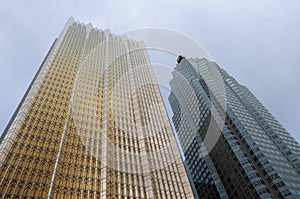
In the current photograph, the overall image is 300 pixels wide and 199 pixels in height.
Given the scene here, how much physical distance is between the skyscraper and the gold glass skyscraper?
102 ft

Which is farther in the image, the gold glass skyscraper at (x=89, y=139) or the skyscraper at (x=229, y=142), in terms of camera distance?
the skyscraper at (x=229, y=142)

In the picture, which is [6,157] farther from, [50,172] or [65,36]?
[65,36]

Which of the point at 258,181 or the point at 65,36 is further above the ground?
the point at 65,36

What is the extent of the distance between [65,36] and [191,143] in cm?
6725

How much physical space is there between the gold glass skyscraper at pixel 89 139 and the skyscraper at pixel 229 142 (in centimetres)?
3114

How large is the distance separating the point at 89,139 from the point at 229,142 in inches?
2103

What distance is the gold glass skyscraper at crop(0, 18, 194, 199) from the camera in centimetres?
4003

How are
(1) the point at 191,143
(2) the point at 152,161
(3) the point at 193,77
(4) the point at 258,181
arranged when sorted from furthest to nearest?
(3) the point at 193,77 < (1) the point at 191,143 < (4) the point at 258,181 < (2) the point at 152,161

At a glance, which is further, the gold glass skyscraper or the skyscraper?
the skyscraper

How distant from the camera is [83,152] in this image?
47562 mm

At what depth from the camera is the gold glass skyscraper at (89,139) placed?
131 ft

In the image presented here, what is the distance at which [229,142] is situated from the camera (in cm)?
8750

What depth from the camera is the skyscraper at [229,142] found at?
74125mm

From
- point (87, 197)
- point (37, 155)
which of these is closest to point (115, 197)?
point (87, 197)
